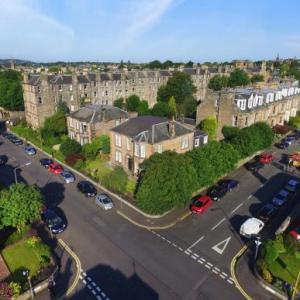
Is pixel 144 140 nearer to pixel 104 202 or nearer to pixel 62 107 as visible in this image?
pixel 104 202

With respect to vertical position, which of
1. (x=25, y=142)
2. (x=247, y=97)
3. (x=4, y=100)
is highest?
(x=247, y=97)

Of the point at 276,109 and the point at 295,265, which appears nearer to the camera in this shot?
the point at 295,265

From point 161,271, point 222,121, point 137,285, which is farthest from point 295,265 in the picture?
point 222,121

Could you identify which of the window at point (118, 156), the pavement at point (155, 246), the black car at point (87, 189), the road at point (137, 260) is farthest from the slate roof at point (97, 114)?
the road at point (137, 260)

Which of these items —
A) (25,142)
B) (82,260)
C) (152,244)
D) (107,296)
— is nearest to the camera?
(107,296)

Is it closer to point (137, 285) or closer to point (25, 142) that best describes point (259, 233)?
point (137, 285)

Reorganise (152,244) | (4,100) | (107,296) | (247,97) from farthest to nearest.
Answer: (4,100)
(247,97)
(152,244)
(107,296)

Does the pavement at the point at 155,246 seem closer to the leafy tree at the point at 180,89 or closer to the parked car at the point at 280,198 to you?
the parked car at the point at 280,198
